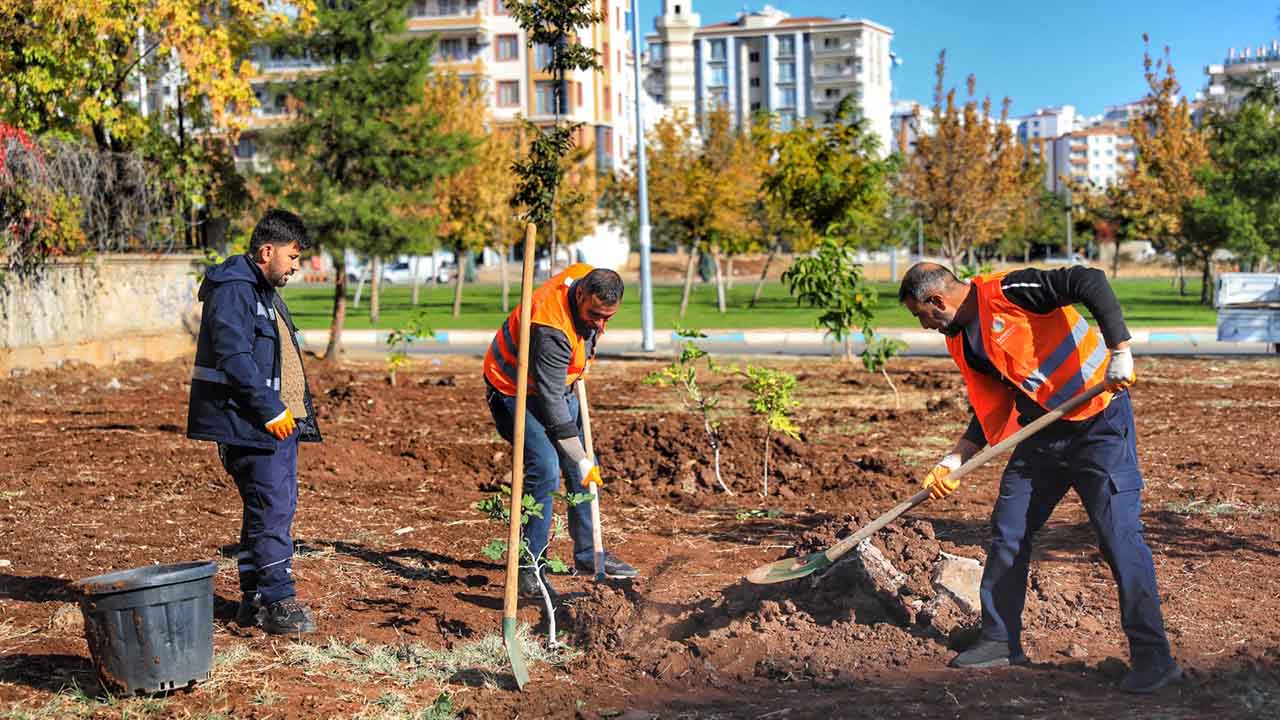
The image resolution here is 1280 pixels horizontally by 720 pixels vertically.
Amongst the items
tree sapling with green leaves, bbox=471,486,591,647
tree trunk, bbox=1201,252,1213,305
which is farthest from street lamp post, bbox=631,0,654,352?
tree trunk, bbox=1201,252,1213,305

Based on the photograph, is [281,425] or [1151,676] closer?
[1151,676]

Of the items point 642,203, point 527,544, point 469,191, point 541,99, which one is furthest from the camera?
point 541,99

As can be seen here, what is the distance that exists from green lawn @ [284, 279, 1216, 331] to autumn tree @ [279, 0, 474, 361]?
11.6 feet

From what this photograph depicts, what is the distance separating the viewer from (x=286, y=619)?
6.02 metres

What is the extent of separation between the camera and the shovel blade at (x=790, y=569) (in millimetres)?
5793

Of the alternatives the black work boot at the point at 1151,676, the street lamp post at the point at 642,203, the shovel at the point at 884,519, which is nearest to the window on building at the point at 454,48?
the street lamp post at the point at 642,203

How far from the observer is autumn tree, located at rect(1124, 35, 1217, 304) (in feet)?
118

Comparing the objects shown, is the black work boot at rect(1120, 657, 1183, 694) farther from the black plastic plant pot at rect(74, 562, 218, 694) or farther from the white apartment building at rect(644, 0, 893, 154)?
the white apartment building at rect(644, 0, 893, 154)

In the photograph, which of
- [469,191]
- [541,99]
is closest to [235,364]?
[469,191]

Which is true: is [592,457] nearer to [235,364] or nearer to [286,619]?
[286,619]

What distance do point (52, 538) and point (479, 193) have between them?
27.8 metres

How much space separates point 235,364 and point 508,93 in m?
71.7

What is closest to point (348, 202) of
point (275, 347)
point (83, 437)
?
point (83, 437)

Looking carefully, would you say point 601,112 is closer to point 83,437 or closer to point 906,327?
point 906,327
